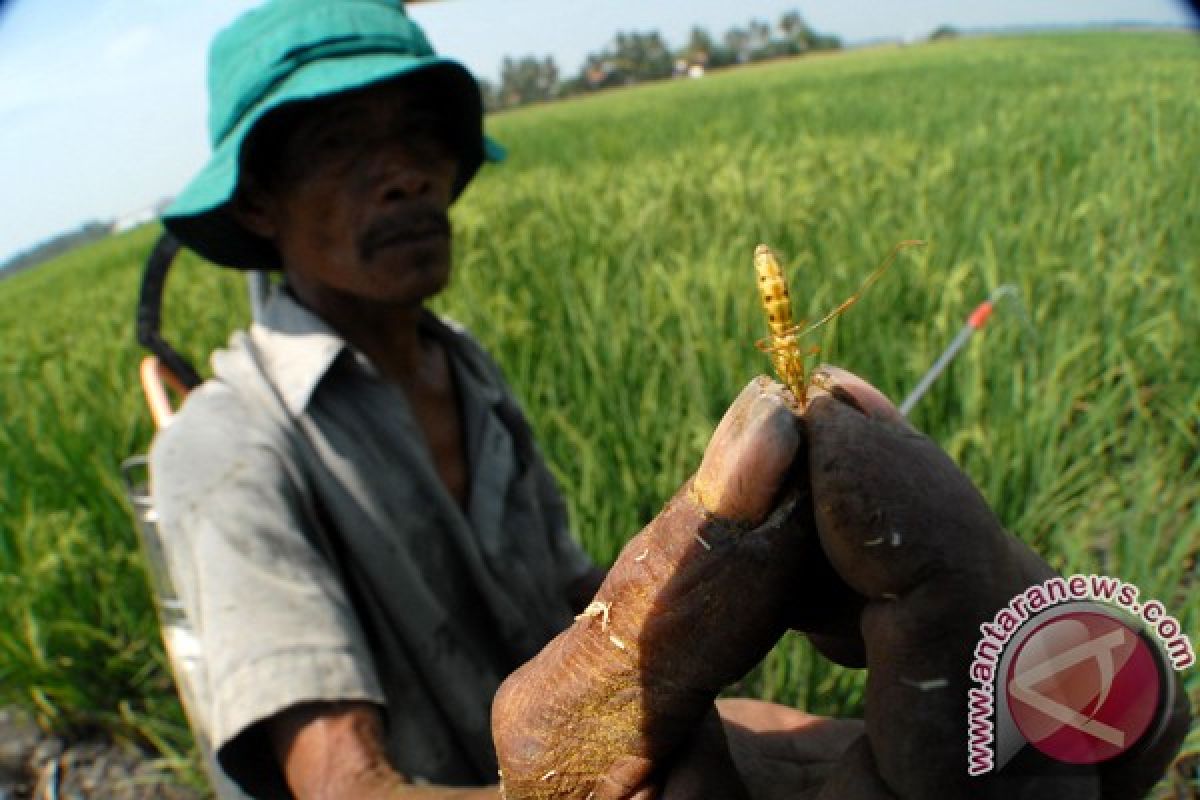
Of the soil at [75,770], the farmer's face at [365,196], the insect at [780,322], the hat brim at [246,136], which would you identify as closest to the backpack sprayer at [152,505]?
the hat brim at [246,136]

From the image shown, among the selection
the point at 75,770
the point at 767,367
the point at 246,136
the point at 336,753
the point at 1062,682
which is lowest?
the point at 75,770

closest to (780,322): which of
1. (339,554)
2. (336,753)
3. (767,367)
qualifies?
(336,753)

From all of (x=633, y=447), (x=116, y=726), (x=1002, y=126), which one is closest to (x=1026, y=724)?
(x=633, y=447)

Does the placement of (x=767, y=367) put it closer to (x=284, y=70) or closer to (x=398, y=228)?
(x=398, y=228)

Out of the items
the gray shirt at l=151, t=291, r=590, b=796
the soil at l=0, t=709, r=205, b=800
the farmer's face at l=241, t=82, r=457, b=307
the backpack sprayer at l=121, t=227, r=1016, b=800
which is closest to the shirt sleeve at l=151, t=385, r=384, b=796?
the gray shirt at l=151, t=291, r=590, b=796

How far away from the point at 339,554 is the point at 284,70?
0.70 m

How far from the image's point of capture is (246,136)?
132cm

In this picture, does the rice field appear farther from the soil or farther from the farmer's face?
the farmer's face

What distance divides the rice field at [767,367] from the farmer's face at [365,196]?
23.8 inches

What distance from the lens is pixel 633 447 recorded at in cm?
190

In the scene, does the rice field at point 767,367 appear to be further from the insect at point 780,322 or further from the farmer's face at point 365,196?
the insect at point 780,322

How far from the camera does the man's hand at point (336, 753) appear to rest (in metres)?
1.03

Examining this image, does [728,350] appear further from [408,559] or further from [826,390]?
[826,390]

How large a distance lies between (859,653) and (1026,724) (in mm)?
219
